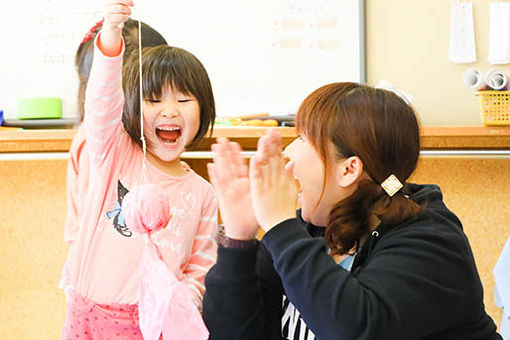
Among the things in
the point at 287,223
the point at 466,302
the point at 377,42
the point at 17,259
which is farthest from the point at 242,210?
the point at 17,259

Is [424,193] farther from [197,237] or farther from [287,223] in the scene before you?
[197,237]

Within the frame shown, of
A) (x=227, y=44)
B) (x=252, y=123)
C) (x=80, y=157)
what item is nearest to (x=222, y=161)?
(x=80, y=157)

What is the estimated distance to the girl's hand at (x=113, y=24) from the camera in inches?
41.1

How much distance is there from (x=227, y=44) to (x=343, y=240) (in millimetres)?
1476

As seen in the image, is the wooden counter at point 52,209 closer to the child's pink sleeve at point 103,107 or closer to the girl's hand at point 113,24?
the child's pink sleeve at point 103,107

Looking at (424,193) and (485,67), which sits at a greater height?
(485,67)

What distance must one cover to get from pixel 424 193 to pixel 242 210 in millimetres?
315

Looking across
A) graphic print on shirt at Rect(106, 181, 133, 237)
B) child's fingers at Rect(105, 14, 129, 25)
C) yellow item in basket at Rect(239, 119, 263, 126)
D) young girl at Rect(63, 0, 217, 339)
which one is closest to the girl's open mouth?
young girl at Rect(63, 0, 217, 339)

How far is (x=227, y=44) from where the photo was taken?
2387 millimetres

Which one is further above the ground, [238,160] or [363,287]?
[238,160]

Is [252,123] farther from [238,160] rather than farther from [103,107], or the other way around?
[238,160]

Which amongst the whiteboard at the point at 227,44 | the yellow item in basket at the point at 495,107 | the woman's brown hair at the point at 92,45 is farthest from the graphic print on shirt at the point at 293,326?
the whiteboard at the point at 227,44

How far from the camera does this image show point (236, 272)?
3.27 ft

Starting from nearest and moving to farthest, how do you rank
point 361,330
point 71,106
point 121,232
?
point 361,330, point 121,232, point 71,106
